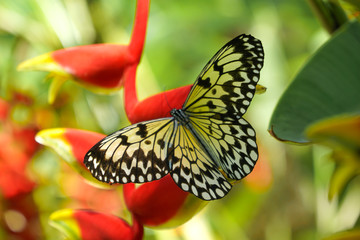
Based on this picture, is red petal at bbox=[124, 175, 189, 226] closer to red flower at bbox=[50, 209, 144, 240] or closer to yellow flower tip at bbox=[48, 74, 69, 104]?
red flower at bbox=[50, 209, 144, 240]

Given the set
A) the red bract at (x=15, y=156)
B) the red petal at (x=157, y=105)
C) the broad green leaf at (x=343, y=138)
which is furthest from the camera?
the red bract at (x=15, y=156)

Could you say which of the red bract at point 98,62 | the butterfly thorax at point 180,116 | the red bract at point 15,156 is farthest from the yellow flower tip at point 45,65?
the red bract at point 15,156

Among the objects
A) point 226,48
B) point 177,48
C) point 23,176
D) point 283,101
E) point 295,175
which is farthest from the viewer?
point 295,175

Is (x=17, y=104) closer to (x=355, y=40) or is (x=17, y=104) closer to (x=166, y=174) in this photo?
(x=166, y=174)

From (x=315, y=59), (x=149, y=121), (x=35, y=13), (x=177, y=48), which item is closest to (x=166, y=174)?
(x=149, y=121)

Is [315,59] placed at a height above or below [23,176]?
below

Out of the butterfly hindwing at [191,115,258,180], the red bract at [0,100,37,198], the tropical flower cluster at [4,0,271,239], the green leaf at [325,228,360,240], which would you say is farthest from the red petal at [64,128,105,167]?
the red bract at [0,100,37,198]

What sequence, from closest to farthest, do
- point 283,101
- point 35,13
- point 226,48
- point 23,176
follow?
1. point 283,101
2. point 226,48
3. point 23,176
4. point 35,13

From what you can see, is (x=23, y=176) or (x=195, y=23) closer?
(x=23, y=176)

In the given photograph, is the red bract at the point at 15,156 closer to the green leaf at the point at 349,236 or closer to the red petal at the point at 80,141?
the red petal at the point at 80,141
